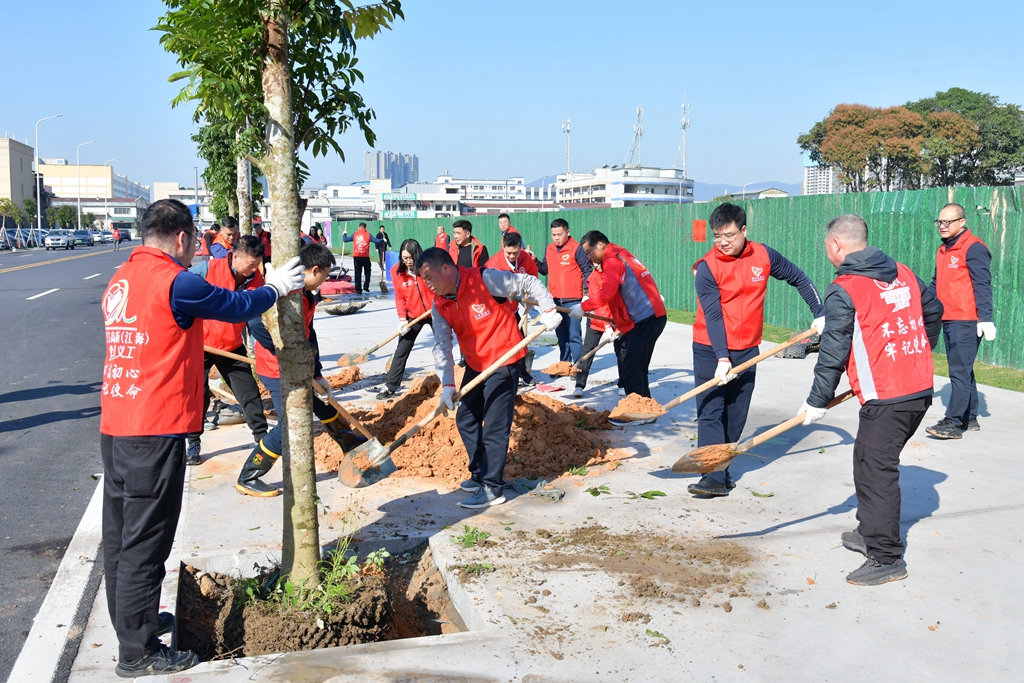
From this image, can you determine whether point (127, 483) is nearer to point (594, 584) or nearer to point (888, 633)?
point (594, 584)

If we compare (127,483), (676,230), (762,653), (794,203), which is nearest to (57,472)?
(127,483)

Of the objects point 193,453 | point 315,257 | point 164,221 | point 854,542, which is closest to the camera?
point 164,221

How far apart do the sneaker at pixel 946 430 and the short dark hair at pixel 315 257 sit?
5190 millimetres

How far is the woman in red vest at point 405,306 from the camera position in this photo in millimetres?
8883

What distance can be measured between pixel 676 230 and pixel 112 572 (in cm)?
1532

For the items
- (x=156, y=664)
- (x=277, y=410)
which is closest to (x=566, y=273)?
(x=277, y=410)

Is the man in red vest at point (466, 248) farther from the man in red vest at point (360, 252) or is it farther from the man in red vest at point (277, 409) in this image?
the man in red vest at point (360, 252)

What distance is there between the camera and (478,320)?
17.7ft

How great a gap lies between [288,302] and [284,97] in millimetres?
998

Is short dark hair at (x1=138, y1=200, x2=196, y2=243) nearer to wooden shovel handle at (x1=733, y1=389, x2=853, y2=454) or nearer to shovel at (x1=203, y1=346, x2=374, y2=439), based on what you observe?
shovel at (x1=203, y1=346, x2=374, y2=439)

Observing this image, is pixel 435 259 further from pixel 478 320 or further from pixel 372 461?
pixel 372 461

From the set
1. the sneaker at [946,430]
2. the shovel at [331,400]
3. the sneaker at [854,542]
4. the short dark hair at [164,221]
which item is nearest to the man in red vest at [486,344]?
the shovel at [331,400]

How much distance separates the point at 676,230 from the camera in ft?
57.6

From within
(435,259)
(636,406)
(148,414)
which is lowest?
(636,406)
